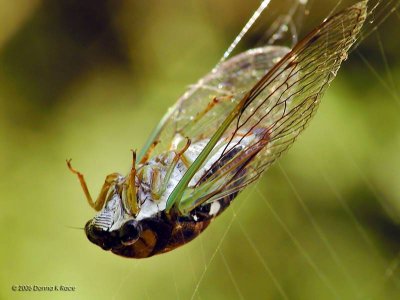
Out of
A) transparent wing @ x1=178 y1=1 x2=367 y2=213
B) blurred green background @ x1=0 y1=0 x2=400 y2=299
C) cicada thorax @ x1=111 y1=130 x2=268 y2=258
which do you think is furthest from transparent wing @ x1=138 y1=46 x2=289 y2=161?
blurred green background @ x1=0 y1=0 x2=400 y2=299

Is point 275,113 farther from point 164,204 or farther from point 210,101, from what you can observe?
point 210,101

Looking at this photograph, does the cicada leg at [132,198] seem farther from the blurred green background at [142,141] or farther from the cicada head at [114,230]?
the blurred green background at [142,141]

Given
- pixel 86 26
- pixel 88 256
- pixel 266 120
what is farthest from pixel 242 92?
pixel 86 26

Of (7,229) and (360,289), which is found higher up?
(7,229)

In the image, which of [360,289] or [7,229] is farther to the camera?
[7,229]

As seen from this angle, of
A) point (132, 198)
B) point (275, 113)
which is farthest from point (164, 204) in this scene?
point (275, 113)

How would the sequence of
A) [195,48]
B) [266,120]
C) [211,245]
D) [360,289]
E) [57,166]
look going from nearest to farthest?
[266,120] → [360,289] → [211,245] → [57,166] → [195,48]

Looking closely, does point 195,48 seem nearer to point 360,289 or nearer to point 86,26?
point 86,26
